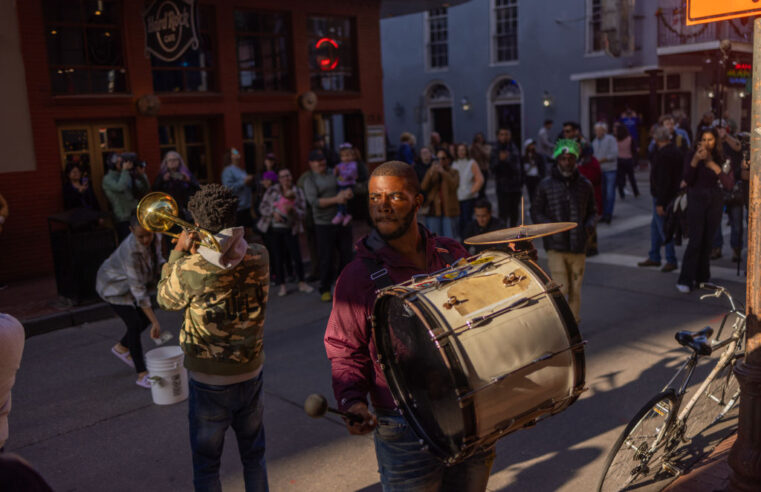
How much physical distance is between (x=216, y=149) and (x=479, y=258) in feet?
38.2

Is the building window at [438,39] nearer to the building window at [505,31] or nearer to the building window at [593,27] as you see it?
the building window at [505,31]

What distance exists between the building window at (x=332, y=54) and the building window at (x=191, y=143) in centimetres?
295

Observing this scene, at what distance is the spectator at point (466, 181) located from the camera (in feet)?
36.9

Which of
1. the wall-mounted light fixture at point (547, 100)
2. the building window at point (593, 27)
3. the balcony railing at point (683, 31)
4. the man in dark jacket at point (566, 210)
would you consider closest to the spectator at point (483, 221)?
the man in dark jacket at point (566, 210)

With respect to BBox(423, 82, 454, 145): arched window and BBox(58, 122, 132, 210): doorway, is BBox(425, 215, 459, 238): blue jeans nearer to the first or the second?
BBox(58, 122, 132, 210): doorway

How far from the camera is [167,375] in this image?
5895 millimetres

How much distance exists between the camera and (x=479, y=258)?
2971mm

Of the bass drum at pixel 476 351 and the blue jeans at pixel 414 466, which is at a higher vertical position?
the bass drum at pixel 476 351

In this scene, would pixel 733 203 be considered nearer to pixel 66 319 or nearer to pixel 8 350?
pixel 66 319

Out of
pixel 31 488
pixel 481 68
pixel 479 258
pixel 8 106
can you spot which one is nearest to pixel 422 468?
pixel 479 258

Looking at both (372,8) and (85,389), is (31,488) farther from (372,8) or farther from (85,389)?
(372,8)

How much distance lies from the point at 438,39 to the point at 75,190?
2136 centimetres

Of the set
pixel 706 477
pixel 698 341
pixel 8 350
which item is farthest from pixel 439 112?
pixel 8 350

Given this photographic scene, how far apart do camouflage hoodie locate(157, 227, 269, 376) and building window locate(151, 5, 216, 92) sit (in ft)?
33.1
